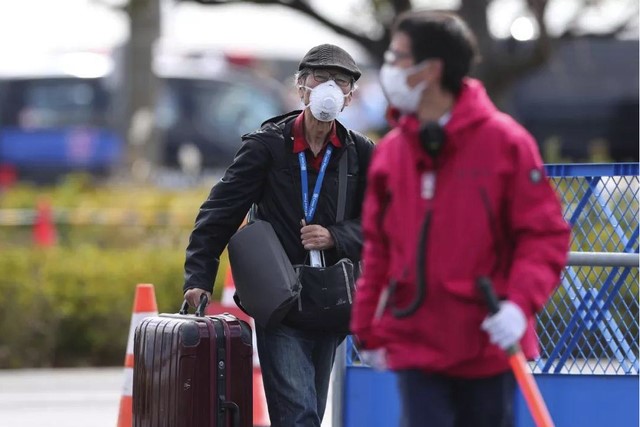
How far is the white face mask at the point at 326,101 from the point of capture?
5992 mm

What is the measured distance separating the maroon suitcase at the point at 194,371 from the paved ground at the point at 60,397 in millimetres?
3349

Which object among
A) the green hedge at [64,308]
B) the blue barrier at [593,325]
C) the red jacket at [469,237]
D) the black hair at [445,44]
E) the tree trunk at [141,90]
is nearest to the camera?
the red jacket at [469,237]

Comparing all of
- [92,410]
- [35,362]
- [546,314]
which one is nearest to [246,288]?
[546,314]

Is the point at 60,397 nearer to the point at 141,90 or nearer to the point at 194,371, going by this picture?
the point at 194,371

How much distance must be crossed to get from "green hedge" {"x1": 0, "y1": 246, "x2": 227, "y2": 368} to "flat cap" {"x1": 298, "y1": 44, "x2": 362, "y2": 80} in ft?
21.7

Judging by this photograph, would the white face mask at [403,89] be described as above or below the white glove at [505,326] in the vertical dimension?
above

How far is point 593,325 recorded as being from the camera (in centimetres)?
643

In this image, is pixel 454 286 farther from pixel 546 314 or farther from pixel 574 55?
pixel 574 55

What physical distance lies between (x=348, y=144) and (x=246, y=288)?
0.67 m

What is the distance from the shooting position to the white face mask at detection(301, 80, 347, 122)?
599 cm

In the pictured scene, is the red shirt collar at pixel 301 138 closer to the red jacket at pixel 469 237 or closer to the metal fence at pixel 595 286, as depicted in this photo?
the metal fence at pixel 595 286

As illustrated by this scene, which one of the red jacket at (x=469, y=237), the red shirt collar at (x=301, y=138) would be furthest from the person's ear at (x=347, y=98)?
the red jacket at (x=469, y=237)

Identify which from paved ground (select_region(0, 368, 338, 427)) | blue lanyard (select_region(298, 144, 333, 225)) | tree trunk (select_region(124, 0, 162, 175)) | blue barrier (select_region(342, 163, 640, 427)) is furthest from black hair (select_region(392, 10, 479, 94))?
tree trunk (select_region(124, 0, 162, 175))

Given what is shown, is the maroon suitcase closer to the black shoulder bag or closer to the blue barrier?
the black shoulder bag
